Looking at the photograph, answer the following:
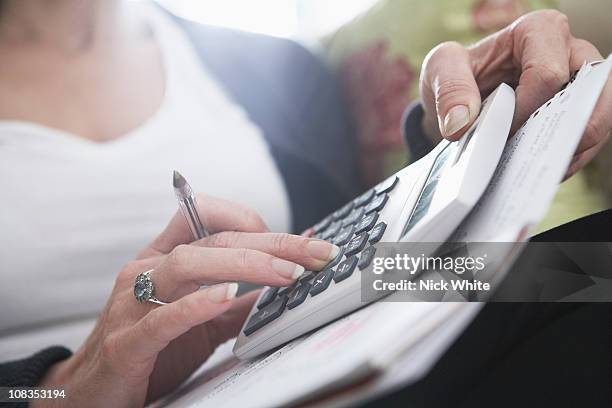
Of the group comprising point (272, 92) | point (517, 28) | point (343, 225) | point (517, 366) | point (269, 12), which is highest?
point (269, 12)

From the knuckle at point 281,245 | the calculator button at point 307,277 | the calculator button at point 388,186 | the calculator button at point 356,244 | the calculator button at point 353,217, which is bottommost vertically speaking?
the calculator button at point 307,277

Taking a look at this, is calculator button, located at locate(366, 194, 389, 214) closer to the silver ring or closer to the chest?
the silver ring

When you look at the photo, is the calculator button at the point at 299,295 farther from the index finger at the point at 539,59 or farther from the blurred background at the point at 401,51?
the blurred background at the point at 401,51

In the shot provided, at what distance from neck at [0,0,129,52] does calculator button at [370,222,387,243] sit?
63cm

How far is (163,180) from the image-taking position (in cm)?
74

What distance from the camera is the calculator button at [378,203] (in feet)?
1.39

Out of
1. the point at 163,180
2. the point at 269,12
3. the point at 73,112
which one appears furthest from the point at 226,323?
the point at 269,12

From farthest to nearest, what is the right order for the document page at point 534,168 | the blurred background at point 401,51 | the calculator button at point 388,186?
the blurred background at point 401,51 < the calculator button at point 388,186 < the document page at point 534,168

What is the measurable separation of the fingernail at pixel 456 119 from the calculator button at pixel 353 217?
0.28 ft

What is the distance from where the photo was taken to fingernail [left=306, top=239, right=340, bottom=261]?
380 millimetres

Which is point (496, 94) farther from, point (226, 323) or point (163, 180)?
point (163, 180)

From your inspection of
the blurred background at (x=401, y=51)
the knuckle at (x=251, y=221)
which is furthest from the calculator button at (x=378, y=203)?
the blurred background at (x=401, y=51)

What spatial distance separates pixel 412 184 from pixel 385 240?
0.08m

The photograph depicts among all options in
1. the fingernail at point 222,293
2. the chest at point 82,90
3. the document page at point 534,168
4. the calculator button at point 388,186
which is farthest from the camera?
the chest at point 82,90
